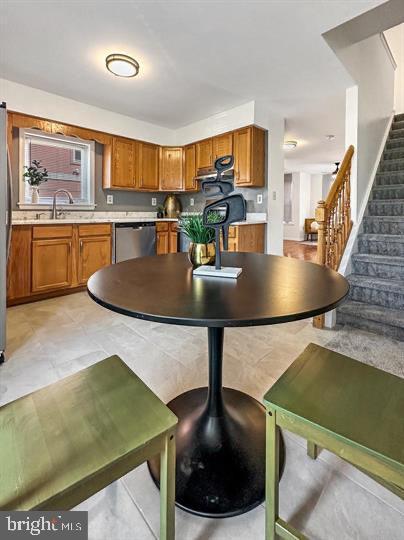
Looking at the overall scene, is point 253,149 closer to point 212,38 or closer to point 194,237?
point 212,38

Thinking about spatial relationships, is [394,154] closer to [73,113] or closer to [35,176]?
[73,113]

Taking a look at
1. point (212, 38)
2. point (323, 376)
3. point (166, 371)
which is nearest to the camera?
point (323, 376)

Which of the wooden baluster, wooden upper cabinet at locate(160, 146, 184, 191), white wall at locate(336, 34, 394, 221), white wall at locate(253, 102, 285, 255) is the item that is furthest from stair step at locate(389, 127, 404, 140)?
wooden upper cabinet at locate(160, 146, 184, 191)

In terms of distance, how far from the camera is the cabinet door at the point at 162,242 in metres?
4.63

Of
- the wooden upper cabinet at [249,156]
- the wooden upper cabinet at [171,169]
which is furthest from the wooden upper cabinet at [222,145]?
the wooden upper cabinet at [171,169]

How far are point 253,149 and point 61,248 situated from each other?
112 inches

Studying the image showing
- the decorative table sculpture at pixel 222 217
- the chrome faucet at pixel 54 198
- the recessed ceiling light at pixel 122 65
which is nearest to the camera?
the decorative table sculpture at pixel 222 217

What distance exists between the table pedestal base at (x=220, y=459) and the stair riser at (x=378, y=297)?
6.29ft

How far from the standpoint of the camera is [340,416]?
78 cm

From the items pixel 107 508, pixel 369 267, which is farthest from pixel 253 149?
pixel 107 508

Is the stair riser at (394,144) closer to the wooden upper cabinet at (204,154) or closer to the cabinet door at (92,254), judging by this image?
the wooden upper cabinet at (204,154)

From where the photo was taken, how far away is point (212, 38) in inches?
100

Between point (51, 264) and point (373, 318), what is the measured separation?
3448mm

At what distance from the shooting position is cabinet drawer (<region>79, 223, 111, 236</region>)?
3713 millimetres
